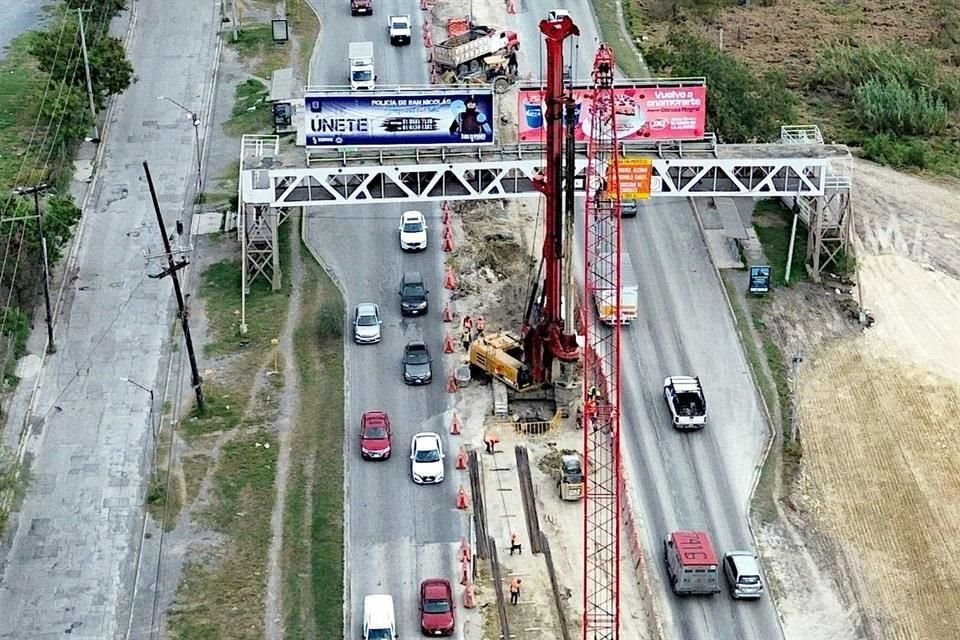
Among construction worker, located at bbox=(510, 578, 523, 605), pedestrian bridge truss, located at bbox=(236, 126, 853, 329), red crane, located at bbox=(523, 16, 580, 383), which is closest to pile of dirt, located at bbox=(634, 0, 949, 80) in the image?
pedestrian bridge truss, located at bbox=(236, 126, 853, 329)

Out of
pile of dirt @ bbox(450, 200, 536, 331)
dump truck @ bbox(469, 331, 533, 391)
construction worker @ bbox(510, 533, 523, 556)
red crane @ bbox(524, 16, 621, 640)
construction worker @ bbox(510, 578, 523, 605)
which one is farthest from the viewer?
pile of dirt @ bbox(450, 200, 536, 331)

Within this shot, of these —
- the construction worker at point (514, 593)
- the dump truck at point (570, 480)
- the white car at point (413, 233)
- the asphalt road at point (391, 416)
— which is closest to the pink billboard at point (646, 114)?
the white car at point (413, 233)

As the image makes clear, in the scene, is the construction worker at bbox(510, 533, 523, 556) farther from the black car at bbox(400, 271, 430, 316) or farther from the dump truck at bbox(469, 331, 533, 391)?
the black car at bbox(400, 271, 430, 316)

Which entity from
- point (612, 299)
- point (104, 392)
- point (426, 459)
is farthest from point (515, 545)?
point (104, 392)

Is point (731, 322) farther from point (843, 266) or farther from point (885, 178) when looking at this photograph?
point (885, 178)

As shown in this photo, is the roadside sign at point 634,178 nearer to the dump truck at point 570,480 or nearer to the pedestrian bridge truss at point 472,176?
the pedestrian bridge truss at point 472,176

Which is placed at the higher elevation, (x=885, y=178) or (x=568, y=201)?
(x=568, y=201)

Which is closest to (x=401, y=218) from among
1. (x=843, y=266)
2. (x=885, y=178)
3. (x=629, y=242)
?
(x=629, y=242)

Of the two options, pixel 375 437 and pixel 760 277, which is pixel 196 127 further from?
pixel 760 277
